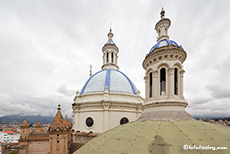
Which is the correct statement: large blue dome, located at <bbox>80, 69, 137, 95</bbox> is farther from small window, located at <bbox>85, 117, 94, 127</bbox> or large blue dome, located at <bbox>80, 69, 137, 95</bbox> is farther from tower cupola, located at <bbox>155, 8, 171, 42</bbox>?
tower cupola, located at <bbox>155, 8, 171, 42</bbox>

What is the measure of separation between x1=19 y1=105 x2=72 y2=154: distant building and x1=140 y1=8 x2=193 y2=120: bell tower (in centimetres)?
765

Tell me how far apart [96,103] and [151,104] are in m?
12.7

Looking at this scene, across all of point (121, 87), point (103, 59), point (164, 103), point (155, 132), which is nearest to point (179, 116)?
point (164, 103)

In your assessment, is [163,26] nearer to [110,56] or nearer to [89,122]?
[89,122]

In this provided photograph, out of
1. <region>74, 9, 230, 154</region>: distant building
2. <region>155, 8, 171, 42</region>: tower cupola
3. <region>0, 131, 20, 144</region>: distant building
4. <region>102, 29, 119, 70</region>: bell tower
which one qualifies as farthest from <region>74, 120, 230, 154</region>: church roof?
<region>0, 131, 20, 144</region>: distant building

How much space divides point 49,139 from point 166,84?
10856 mm

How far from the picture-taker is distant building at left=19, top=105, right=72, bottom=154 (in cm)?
950

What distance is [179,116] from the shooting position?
604 centimetres

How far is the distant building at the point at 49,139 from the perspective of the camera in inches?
374

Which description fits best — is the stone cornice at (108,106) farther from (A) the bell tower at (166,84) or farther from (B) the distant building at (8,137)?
(B) the distant building at (8,137)

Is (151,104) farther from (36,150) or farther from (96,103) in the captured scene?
(36,150)

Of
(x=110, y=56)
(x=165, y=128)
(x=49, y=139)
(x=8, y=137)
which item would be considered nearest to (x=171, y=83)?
(x=165, y=128)

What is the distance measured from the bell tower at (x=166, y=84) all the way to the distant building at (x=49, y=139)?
765 centimetres

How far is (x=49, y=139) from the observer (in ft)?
31.6
